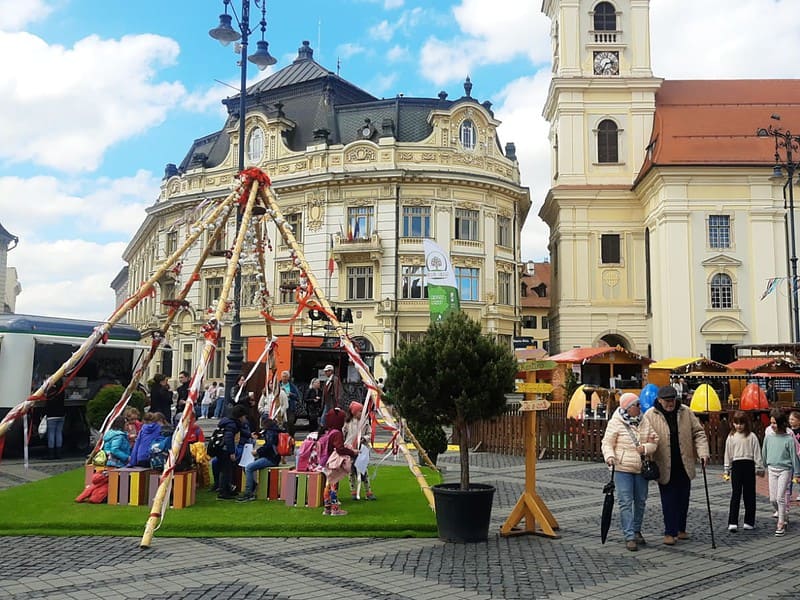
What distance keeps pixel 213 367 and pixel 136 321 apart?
60.6 ft

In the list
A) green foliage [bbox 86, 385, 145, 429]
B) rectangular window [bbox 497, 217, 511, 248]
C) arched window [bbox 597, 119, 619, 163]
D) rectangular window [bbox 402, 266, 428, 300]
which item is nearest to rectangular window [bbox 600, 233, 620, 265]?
arched window [bbox 597, 119, 619, 163]

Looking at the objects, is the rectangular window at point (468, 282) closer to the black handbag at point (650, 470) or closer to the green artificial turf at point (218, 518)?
the green artificial turf at point (218, 518)

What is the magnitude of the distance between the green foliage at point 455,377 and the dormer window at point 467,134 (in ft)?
119

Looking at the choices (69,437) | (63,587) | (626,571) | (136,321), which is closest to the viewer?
(63,587)

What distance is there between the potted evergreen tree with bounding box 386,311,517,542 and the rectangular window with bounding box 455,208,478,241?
34.0m

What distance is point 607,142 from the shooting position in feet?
150

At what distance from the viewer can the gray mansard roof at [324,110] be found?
1746 inches

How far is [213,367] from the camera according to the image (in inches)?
1815

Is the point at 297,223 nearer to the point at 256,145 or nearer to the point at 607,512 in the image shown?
the point at 256,145

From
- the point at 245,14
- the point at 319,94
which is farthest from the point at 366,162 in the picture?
the point at 245,14

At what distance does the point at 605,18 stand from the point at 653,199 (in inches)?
485

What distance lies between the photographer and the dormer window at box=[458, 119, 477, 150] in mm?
44125

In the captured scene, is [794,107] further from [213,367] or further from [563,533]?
[563,533]

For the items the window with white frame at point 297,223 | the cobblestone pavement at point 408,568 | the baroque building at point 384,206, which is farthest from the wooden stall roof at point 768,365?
the window with white frame at point 297,223
